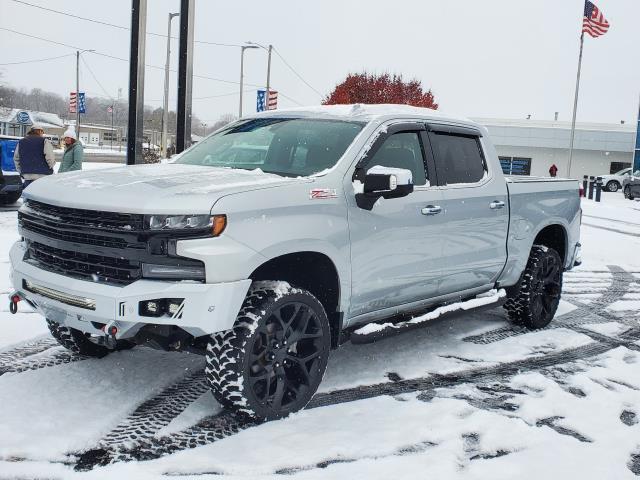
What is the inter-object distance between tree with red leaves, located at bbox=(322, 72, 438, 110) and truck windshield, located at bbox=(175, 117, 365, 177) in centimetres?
5750

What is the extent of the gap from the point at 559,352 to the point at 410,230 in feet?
6.36

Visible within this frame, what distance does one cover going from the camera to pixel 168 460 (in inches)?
136

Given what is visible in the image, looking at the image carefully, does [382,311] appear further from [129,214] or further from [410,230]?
[129,214]

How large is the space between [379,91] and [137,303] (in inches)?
2406

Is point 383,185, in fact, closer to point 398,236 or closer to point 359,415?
point 398,236

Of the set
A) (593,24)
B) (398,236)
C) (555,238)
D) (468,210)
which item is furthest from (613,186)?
(398,236)

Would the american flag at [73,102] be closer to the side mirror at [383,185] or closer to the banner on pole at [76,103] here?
the banner on pole at [76,103]

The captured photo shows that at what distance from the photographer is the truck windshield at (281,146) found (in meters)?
4.65

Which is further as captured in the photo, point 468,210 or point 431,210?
point 468,210

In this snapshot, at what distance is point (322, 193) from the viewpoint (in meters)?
4.21

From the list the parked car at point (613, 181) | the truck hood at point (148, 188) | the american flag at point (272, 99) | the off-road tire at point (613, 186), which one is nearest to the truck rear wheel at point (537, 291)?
the truck hood at point (148, 188)

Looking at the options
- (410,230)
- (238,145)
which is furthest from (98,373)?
(410,230)

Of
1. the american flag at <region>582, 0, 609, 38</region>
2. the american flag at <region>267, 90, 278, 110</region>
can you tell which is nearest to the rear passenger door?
the american flag at <region>267, 90, 278, 110</region>

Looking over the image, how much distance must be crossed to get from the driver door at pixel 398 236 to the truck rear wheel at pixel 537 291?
154 centimetres
